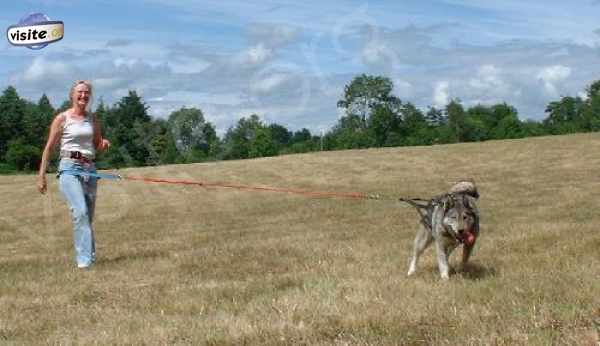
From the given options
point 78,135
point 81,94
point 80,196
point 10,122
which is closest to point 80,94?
point 81,94

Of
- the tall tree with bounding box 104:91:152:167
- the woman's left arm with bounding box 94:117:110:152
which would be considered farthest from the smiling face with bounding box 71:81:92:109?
the tall tree with bounding box 104:91:152:167

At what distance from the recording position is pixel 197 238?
14406mm

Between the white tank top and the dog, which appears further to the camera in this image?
the white tank top

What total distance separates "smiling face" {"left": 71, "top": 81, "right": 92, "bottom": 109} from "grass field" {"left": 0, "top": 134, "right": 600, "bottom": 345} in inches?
94.4

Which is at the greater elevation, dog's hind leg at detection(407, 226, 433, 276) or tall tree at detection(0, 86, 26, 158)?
tall tree at detection(0, 86, 26, 158)

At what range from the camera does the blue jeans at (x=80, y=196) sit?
9.73 m

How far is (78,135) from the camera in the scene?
9742 millimetres

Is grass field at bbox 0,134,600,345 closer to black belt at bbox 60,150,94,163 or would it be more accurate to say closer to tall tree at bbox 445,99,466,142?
black belt at bbox 60,150,94,163

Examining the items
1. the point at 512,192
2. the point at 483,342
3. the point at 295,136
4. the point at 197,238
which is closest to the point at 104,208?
the point at 197,238

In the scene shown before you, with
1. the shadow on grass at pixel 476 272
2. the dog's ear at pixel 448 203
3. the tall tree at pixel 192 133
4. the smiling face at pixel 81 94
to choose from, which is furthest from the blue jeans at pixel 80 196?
the tall tree at pixel 192 133

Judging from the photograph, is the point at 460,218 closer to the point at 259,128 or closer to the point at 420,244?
the point at 420,244

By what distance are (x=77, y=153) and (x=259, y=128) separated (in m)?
97.5

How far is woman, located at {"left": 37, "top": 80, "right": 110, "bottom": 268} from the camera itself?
970 cm

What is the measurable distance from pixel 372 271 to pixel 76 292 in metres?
3.61
